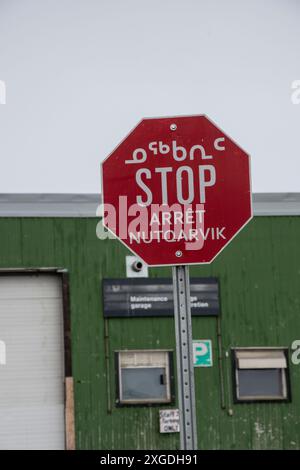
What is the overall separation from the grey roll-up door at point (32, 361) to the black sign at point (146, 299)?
89cm

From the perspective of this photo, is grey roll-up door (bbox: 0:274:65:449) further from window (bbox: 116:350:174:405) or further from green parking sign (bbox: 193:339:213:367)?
green parking sign (bbox: 193:339:213:367)

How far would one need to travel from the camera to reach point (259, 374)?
1502cm

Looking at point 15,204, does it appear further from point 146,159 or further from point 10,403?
point 146,159

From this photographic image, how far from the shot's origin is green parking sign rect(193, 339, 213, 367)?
48.4 ft

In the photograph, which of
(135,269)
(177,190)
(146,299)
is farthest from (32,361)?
(177,190)

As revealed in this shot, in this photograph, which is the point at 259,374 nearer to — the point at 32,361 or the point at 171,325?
the point at 171,325

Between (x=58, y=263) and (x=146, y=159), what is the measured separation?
10.4 metres

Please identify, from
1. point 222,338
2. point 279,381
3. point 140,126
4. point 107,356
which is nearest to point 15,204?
point 107,356

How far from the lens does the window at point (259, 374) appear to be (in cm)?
1483

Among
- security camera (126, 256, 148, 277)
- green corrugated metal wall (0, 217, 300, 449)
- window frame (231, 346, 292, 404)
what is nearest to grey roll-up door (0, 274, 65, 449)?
green corrugated metal wall (0, 217, 300, 449)

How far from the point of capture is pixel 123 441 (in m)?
14.4

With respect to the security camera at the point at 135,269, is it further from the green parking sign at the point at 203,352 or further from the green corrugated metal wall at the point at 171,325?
the green parking sign at the point at 203,352

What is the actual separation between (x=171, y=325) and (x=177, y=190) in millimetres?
10720

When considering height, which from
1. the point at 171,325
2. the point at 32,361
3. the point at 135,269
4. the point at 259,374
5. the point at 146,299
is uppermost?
the point at 135,269
